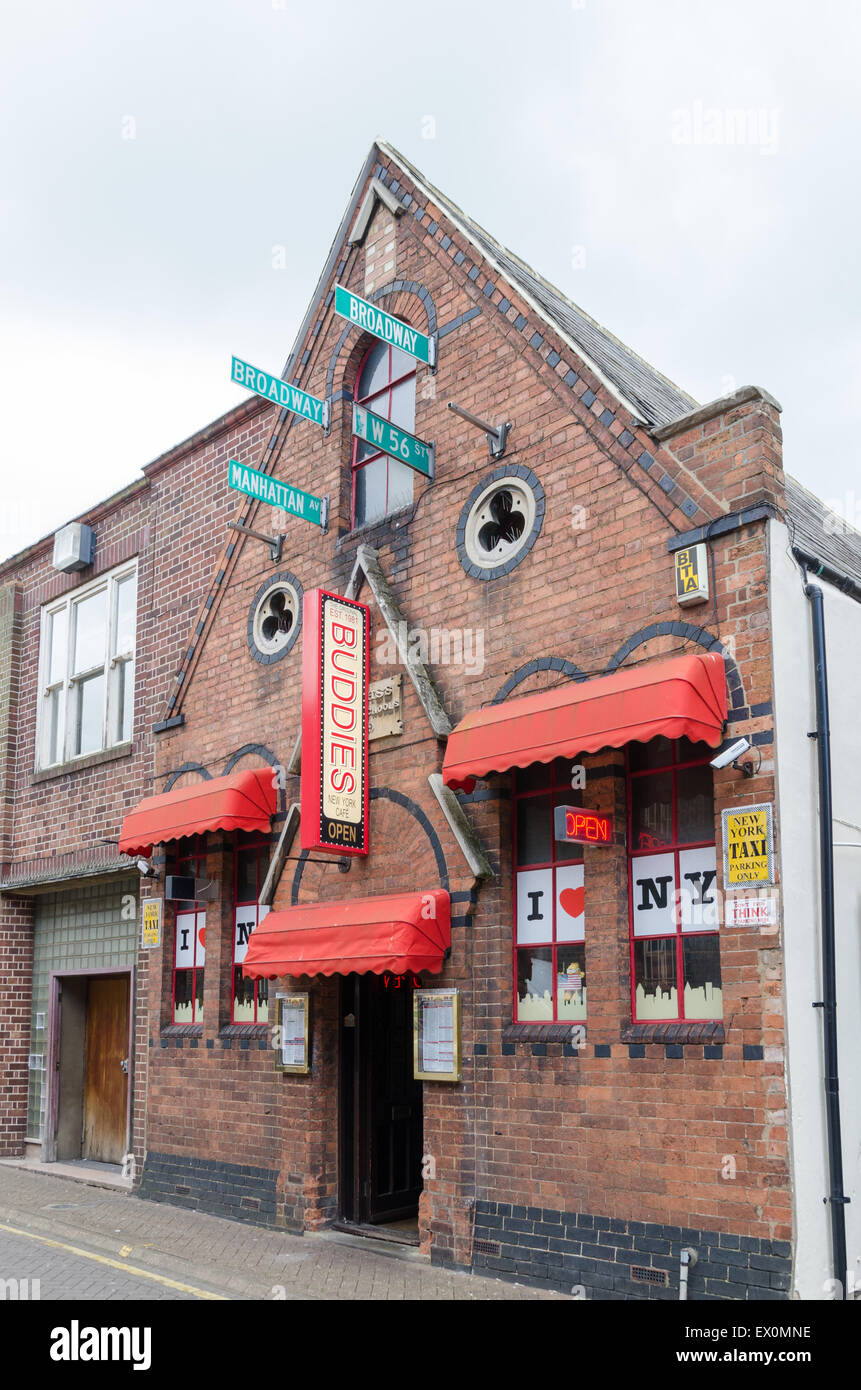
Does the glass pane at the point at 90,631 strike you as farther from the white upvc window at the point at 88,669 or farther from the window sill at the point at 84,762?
the window sill at the point at 84,762

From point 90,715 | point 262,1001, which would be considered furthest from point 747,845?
point 90,715

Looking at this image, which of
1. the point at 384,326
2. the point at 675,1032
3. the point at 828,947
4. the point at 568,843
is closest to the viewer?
the point at 828,947

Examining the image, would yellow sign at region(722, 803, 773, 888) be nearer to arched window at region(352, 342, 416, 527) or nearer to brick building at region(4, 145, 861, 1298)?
Result: brick building at region(4, 145, 861, 1298)

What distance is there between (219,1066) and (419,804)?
13.0 feet

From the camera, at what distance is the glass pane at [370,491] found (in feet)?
39.8

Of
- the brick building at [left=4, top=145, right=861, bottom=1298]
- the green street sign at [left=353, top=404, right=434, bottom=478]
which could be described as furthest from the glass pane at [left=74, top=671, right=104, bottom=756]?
the green street sign at [left=353, top=404, right=434, bottom=478]

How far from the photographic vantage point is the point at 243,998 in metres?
12.6

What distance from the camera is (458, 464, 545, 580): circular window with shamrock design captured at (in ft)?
33.2

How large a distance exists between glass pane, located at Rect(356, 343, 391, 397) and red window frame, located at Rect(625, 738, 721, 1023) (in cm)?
508

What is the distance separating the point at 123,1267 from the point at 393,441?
7030mm

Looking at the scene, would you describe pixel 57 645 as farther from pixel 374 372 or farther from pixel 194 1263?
pixel 194 1263

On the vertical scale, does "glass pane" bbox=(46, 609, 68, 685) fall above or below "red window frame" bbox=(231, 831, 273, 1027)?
above

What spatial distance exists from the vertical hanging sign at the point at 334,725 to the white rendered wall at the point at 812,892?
3871mm

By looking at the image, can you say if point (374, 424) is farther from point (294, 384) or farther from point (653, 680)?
point (653, 680)
